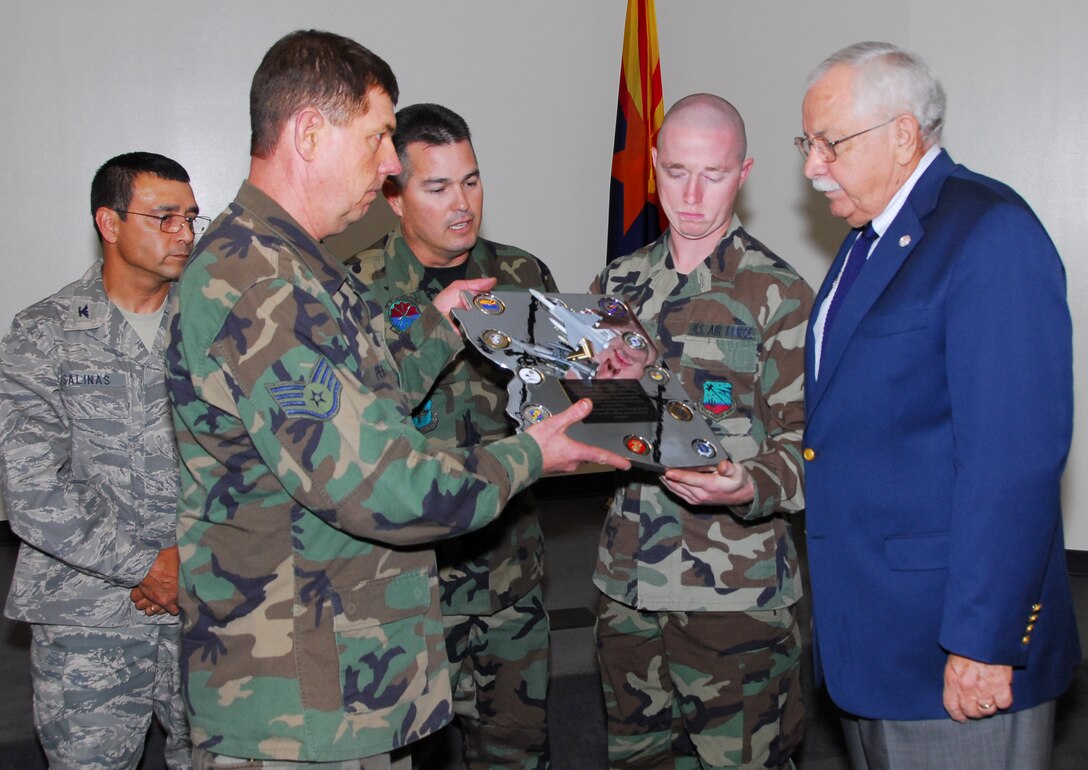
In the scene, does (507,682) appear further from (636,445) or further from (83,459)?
(83,459)

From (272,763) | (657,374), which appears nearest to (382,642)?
(272,763)

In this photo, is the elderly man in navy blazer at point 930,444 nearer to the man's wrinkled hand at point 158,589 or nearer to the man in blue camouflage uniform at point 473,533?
the man in blue camouflage uniform at point 473,533

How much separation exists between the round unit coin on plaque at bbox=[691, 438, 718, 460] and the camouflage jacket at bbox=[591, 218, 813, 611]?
23 cm

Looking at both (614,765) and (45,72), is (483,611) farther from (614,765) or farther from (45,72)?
(45,72)

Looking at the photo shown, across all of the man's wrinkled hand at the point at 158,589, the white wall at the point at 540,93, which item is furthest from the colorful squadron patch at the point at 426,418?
the white wall at the point at 540,93

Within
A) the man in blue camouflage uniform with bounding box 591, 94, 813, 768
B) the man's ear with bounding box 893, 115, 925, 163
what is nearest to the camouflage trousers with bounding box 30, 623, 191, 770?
the man in blue camouflage uniform with bounding box 591, 94, 813, 768

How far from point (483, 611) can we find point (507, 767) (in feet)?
1.34

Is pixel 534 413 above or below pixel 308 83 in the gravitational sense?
below

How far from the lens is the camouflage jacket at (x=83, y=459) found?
228cm

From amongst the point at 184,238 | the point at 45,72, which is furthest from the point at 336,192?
the point at 45,72

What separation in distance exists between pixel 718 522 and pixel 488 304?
695mm

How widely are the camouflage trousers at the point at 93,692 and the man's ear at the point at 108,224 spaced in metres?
0.99

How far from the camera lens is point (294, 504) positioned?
1.49m

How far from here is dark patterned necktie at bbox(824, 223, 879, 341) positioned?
1.71 meters
